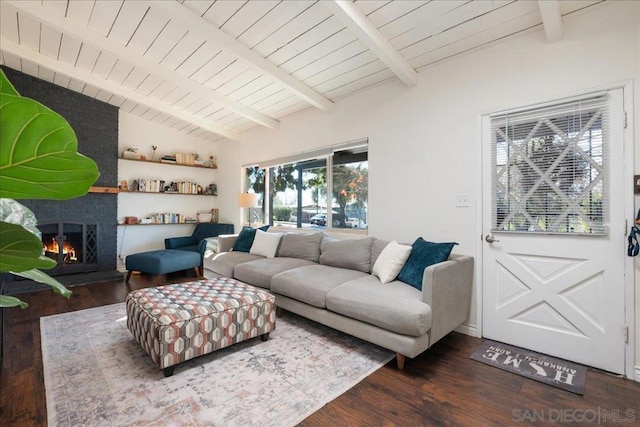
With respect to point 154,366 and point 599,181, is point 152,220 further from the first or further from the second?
point 599,181

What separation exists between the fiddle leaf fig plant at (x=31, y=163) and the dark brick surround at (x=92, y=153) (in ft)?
16.1

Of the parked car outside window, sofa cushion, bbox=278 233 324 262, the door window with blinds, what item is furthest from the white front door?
the parked car outside window

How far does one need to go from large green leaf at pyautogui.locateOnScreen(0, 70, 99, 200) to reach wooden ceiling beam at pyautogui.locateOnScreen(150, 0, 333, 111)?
2.72 metres

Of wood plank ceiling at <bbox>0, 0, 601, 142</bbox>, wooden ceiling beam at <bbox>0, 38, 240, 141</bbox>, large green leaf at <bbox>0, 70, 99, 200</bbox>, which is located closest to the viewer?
large green leaf at <bbox>0, 70, 99, 200</bbox>

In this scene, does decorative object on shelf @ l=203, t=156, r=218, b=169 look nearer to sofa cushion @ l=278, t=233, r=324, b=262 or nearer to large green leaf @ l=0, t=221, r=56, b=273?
→ sofa cushion @ l=278, t=233, r=324, b=262

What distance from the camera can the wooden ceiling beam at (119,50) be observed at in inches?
102

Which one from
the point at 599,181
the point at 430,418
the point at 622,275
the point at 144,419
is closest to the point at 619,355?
the point at 622,275

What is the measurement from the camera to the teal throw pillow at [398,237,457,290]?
2352 mm

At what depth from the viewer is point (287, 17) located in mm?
2453

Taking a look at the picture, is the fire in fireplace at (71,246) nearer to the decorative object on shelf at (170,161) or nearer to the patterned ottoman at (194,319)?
the decorative object on shelf at (170,161)

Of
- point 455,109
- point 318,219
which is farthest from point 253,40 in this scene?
point 318,219

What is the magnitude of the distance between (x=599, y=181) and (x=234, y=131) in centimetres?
491

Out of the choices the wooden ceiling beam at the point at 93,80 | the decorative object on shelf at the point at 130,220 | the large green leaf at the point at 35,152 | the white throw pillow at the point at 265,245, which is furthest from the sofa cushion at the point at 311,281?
the decorative object on shelf at the point at 130,220

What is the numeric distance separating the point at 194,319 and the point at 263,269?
3.84 ft
